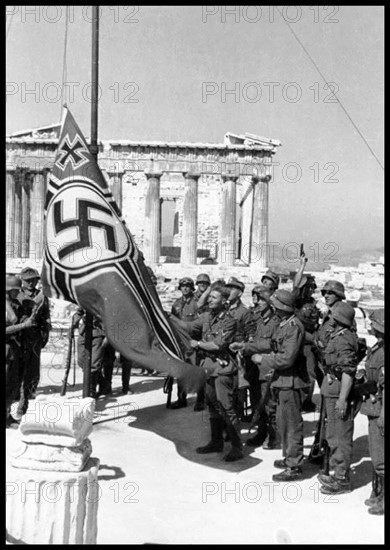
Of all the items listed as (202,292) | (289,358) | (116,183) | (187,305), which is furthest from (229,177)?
(289,358)

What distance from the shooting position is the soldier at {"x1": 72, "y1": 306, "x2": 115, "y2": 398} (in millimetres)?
9773

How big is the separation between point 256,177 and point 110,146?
8.62 m

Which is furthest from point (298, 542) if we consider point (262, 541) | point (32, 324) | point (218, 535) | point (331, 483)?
point (32, 324)

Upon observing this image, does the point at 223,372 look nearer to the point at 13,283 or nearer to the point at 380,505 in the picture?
the point at 380,505

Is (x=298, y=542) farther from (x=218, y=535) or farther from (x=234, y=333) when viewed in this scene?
(x=234, y=333)

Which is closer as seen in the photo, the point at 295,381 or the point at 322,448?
the point at 295,381

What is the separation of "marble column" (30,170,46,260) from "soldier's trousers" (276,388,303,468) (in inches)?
1174

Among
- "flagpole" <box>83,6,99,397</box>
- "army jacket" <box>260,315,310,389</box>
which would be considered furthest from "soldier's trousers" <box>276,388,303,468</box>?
"flagpole" <box>83,6,99,397</box>

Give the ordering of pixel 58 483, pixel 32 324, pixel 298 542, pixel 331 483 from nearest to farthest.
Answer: pixel 58 483
pixel 298 542
pixel 331 483
pixel 32 324

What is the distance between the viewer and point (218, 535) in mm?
5285

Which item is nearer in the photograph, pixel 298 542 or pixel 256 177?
pixel 298 542

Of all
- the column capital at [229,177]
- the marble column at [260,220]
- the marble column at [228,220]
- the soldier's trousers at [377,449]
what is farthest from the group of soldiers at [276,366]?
the column capital at [229,177]

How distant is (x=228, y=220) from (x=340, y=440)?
29632 mm

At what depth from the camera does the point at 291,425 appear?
6695 mm
